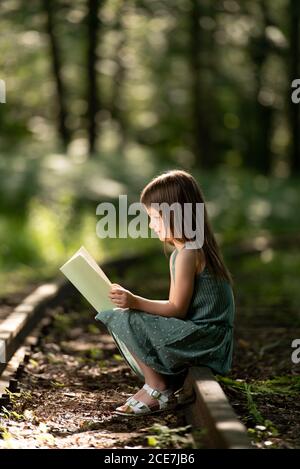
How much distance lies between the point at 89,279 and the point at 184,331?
2.09 ft

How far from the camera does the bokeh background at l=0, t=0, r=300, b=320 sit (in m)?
16.0

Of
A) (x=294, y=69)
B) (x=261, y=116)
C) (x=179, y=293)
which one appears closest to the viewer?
(x=179, y=293)

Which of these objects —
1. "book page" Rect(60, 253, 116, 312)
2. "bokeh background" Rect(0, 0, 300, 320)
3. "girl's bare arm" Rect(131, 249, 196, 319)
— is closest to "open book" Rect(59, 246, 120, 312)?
"book page" Rect(60, 253, 116, 312)

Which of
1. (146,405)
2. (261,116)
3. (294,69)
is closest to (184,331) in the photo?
(146,405)

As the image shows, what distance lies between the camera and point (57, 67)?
2369 centimetres

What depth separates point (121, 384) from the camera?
6039 mm

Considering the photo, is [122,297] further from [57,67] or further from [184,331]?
[57,67]

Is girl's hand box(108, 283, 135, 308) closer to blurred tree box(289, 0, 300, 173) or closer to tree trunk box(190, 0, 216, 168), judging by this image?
blurred tree box(289, 0, 300, 173)

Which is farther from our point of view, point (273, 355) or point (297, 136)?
point (297, 136)

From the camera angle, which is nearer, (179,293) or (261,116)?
(179,293)

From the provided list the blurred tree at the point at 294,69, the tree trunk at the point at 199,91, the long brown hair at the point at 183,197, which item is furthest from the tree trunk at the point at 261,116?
the long brown hair at the point at 183,197
